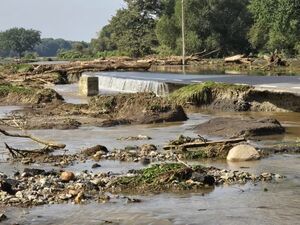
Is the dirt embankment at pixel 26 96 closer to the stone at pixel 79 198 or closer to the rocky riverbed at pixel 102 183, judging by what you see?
the rocky riverbed at pixel 102 183

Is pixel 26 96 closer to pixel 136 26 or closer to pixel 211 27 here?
pixel 211 27

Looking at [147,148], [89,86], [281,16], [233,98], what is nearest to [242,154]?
[147,148]

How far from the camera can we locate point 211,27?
7512 cm

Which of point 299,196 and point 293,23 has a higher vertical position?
point 293,23

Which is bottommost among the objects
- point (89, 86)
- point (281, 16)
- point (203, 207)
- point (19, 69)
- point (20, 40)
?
point (203, 207)

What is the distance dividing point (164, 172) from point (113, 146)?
5199 millimetres

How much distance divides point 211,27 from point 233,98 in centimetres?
5073

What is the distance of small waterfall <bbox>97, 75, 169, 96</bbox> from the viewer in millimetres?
31250

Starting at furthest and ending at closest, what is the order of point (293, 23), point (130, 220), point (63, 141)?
point (293, 23) → point (63, 141) → point (130, 220)

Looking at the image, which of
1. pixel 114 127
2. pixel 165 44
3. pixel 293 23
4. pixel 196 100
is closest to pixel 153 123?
pixel 114 127

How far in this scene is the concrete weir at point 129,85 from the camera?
30969mm

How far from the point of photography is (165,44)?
79.8 meters

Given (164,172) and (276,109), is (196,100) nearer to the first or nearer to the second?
(276,109)

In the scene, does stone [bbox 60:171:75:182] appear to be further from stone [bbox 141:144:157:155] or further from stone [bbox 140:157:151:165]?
stone [bbox 141:144:157:155]
